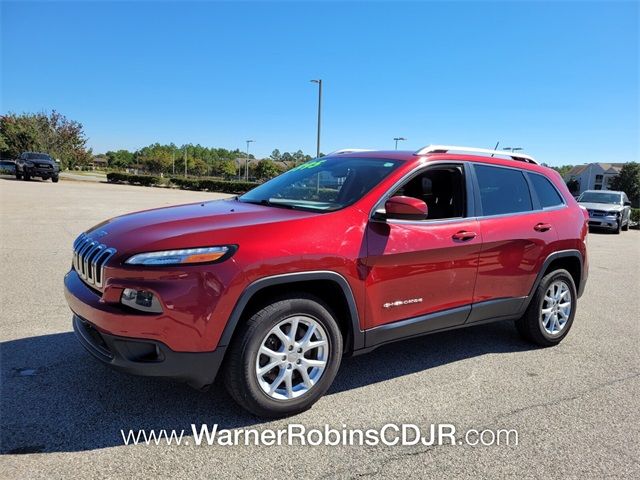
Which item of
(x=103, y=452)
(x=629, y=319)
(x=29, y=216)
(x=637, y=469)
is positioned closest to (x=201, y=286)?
(x=103, y=452)

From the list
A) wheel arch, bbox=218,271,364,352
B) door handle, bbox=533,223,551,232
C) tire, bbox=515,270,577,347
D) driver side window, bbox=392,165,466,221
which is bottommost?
tire, bbox=515,270,577,347

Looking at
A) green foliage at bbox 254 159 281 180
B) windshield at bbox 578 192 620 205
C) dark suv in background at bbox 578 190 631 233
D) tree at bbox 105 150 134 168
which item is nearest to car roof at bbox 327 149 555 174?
dark suv in background at bbox 578 190 631 233

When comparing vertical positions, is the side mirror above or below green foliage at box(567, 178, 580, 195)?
below

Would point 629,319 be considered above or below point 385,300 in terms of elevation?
below

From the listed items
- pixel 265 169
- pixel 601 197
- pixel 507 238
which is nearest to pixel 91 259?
pixel 507 238

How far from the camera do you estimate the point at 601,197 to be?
20484mm

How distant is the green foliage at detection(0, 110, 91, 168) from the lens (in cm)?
6078

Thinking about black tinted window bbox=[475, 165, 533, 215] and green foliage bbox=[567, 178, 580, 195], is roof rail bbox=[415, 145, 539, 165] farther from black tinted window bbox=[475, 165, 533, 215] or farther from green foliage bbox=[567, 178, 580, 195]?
green foliage bbox=[567, 178, 580, 195]

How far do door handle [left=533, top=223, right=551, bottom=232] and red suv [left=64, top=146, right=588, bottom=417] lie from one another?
2cm

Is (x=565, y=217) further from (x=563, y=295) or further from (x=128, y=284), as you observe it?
(x=128, y=284)

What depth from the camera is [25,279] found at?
6.22 meters

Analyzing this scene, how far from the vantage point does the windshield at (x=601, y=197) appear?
66.0 feet

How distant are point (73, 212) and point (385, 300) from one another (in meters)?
13.6

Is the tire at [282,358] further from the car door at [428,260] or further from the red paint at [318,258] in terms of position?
the car door at [428,260]
